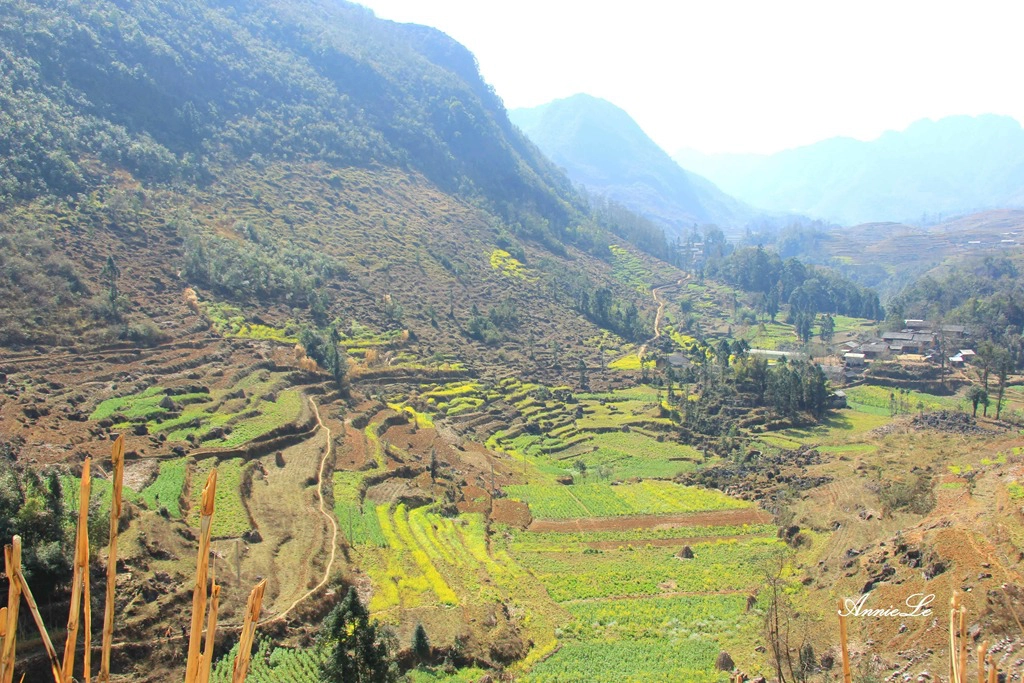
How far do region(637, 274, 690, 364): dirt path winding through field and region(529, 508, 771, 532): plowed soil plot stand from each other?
4217cm

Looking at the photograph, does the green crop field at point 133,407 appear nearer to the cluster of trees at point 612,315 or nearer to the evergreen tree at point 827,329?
the cluster of trees at point 612,315

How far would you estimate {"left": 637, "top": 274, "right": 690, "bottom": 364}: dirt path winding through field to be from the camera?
86.6 m

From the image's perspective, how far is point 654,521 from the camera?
38.7m

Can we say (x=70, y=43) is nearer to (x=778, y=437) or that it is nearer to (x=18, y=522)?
(x=18, y=522)

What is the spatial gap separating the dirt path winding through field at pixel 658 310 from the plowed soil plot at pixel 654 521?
42.2m

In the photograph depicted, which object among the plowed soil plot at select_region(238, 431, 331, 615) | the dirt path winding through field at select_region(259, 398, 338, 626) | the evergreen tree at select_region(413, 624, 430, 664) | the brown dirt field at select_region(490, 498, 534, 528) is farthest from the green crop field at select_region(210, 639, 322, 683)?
the brown dirt field at select_region(490, 498, 534, 528)

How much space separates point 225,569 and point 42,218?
154 feet

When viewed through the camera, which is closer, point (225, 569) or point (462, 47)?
point (225, 569)

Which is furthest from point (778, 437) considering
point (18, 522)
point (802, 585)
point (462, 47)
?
point (462, 47)

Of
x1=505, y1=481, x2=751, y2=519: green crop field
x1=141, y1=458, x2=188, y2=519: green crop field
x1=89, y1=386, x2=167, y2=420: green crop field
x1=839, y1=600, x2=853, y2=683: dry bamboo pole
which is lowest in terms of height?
x1=505, y1=481, x2=751, y2=519: green crop field

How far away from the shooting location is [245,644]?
2600mm

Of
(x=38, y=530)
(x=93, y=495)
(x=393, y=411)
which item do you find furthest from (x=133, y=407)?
(x=38, y=530)

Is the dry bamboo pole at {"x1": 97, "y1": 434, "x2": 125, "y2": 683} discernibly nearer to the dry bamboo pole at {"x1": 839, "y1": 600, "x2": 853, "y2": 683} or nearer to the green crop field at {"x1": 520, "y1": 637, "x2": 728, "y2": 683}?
the dry bamboo pole at {"x1": 839, "y1": 600, "x2": 853, "y2": 683}

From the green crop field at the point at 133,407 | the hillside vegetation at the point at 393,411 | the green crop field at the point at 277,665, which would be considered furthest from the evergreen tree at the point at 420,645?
the green crop field at the point at 133,407
